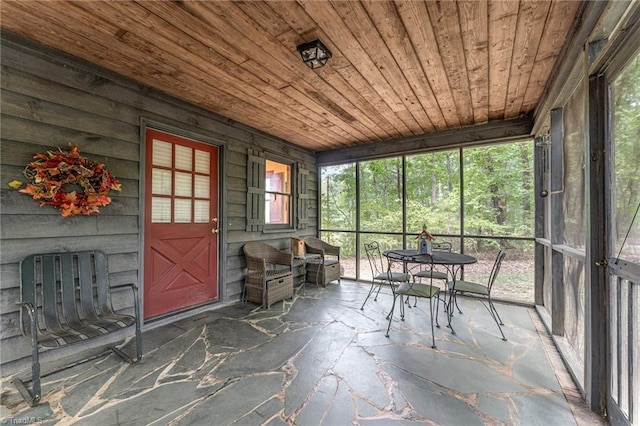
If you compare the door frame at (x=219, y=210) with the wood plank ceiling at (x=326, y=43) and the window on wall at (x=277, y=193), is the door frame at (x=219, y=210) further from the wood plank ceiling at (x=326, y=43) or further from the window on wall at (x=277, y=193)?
the window on wall at (x=277, y=193)

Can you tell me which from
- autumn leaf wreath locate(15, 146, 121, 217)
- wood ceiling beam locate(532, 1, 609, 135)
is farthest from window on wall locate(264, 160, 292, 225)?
wood ceiling beam locate(532, 1, 609, 135)

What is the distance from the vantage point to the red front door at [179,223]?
2898 mm

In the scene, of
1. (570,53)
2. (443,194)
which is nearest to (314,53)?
(570,53)

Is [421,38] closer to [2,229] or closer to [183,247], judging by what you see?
[183,247]

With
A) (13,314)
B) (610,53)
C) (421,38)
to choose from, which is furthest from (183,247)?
(610,53)

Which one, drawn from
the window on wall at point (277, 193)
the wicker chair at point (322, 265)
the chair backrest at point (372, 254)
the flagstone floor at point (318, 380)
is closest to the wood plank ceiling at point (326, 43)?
the window on wall at point (277, 193)

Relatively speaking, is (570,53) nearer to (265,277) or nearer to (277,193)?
(265,277)

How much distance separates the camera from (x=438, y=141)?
14.0 ft

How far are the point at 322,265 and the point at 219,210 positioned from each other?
201 cm

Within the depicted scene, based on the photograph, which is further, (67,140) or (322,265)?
(322,265)

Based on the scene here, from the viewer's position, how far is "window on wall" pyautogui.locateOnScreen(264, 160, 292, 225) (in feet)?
14.6

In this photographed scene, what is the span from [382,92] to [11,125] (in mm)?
3280

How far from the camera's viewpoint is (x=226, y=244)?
359 cm

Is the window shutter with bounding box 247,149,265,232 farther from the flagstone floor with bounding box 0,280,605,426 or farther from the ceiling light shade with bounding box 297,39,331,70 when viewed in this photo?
the ceiling light shade with bounding box 297,39,331,70
